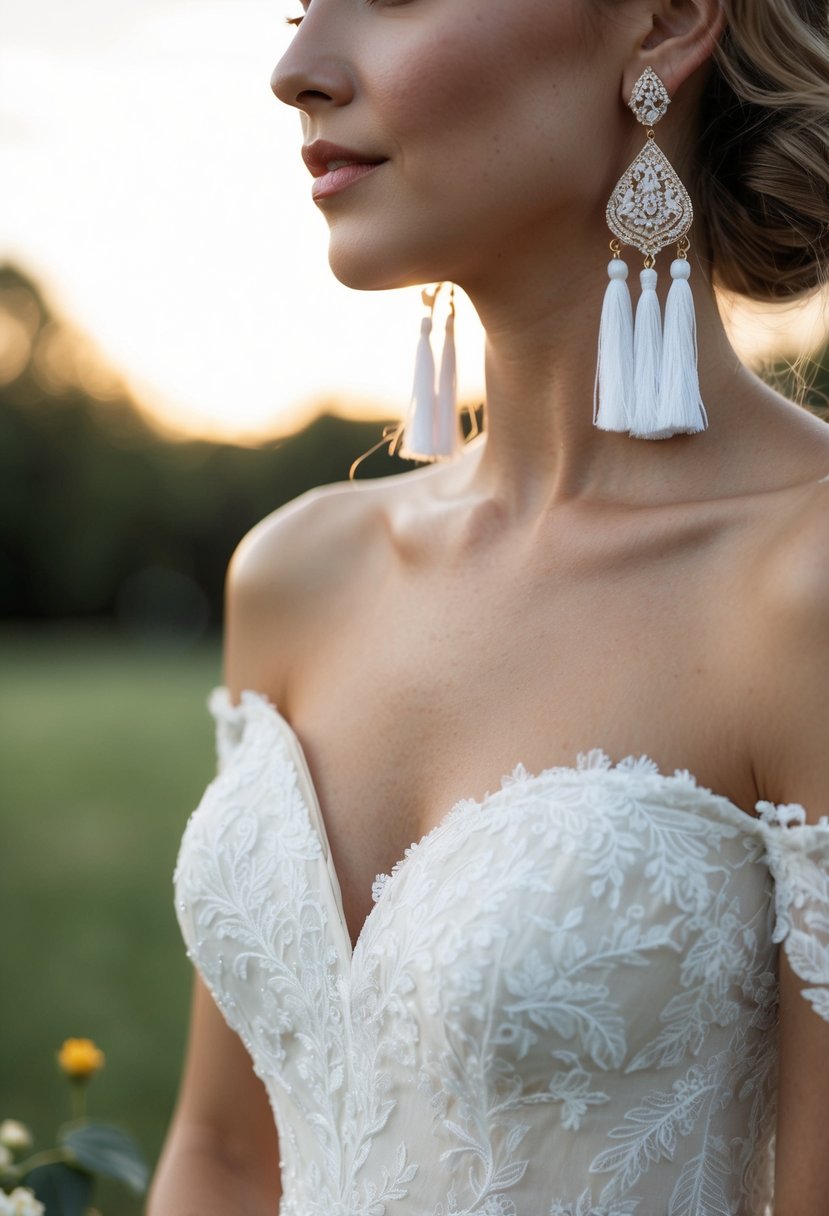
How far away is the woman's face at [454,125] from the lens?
1.93 m

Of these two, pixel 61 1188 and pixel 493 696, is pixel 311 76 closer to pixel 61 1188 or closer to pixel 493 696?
pixel 493 696

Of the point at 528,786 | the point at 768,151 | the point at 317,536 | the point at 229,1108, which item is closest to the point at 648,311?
the point at 768,151

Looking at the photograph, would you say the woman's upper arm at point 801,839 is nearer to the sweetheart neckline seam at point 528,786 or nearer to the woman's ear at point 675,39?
the sweetheart neckline seam at point 528,786

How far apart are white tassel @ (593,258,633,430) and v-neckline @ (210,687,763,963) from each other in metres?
0.53

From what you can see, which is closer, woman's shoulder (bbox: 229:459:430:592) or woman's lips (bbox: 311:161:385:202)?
woman's lips (bbox: 311:161:385:202)

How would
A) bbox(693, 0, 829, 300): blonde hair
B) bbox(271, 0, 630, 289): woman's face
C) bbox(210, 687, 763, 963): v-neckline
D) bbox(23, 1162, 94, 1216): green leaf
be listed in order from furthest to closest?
bbox(23, 1162, 94, 1216): green leaf
bbox(693, 0, 829, 300): blonde hair
bbox(271, 0, 630, 289): woman's face
bbox(210, 687, 763, 963): v-neckline

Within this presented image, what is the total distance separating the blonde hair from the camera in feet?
6.68

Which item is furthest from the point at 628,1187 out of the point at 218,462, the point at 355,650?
the point at 218,462

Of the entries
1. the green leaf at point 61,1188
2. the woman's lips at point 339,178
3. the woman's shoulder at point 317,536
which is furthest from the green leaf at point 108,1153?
the woman's lips at point 339,178

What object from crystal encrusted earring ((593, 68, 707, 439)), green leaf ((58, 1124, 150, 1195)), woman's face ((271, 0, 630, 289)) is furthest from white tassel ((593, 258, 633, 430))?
green leaf ((58, 1124, 150, 1195))

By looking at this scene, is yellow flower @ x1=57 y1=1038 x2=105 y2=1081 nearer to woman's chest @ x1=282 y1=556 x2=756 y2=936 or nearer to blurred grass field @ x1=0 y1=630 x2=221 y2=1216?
woman's chest @ x1=282 y1=556 x2=756 y2=936

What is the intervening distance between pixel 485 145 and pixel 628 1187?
59.6 inches

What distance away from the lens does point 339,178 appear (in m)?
2.05

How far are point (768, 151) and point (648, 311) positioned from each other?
1.09 feet
